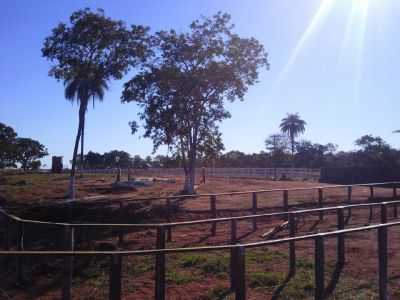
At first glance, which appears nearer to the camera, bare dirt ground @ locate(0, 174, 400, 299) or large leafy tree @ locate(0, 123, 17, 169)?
bare dirt ground @ locate(0, 174, 400, 299)

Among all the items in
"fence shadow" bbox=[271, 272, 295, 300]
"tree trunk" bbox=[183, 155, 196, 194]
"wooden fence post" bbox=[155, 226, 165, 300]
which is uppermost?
"tree trunk" bbox=[183, 155, 196, 194]

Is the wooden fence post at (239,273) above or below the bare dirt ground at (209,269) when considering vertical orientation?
above

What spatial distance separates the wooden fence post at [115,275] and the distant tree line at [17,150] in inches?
2663

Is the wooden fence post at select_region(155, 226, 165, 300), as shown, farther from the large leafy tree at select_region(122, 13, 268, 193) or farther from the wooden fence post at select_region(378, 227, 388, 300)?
the large leafy tree at select_region(122, 13, 268, 193)

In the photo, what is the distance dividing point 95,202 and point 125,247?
10.6 meters

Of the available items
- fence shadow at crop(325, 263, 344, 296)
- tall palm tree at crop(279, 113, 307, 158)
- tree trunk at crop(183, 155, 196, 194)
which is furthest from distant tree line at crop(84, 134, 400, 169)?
fence shadow at crop(325, 263, 344, 296)

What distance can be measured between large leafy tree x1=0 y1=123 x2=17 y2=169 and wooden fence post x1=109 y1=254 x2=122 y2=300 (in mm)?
67629

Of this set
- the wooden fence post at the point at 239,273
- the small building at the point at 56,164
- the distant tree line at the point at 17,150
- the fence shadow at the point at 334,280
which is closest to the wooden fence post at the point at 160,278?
the wooden fence post at the point at 239,273

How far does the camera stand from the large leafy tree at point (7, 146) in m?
69.8

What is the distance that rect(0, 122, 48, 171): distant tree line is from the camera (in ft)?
235

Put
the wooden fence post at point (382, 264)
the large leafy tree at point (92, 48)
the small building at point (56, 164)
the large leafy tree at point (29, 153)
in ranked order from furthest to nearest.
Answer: the large leafy tree at point (29, 153) < the small building at point (56, 164) < the large leafy tree at point (92, 48) < the wooden fence post at point (382, 264)

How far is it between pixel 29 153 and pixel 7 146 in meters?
13.0

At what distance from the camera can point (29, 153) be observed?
83000 mm

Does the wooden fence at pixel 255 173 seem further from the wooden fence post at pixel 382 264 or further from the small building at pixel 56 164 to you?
the wooden fence post at pixel 382 264
